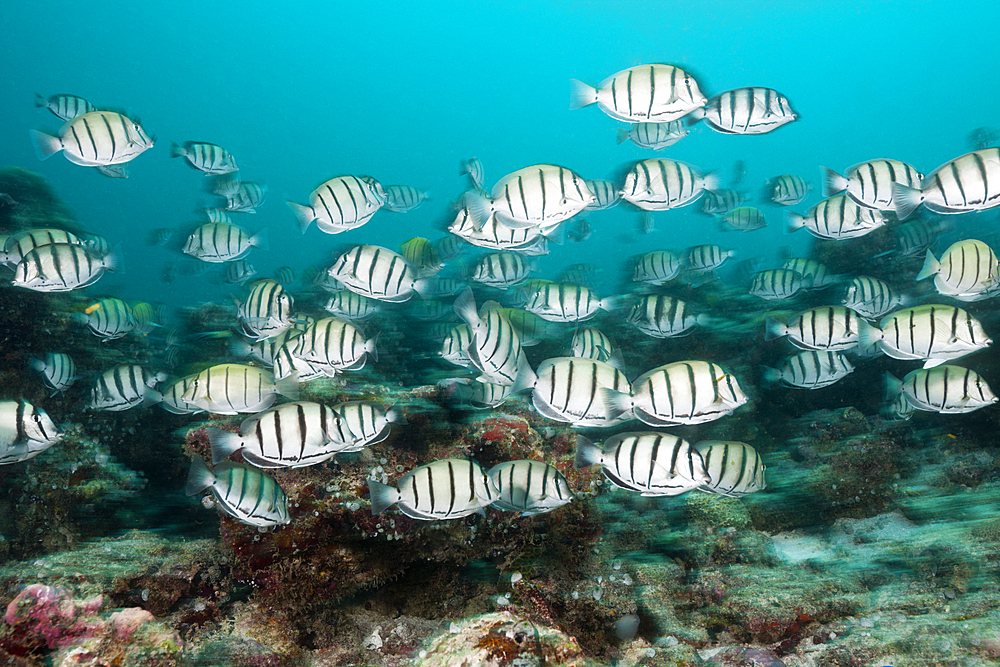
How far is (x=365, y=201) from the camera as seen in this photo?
4352 millimetres

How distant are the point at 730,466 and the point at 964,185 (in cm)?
250

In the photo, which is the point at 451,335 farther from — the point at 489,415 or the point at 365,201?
the point at 365,201

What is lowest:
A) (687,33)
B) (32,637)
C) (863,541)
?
(863,541)

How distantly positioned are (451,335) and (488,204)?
1.70 metres

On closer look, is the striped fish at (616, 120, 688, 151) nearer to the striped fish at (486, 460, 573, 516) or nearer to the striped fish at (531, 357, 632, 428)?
the striped fish at (531, 357, 632, 428)

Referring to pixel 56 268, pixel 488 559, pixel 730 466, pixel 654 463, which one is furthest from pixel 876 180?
pixel 56 268

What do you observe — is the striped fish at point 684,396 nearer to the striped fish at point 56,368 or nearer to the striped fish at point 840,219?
the striped fish at point 840,219

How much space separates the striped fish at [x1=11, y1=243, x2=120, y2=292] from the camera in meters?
3.82

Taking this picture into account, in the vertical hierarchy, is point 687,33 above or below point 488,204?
above

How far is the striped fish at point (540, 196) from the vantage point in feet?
10.9

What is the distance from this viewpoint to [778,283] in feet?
21.2

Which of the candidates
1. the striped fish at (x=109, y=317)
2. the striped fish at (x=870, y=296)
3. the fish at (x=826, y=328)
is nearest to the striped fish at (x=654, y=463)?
the fish at (x=826, y=328)

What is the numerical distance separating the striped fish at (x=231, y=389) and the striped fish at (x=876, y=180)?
4631 mm

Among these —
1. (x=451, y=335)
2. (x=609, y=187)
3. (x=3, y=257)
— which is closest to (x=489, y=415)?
(x=451, y=335)
